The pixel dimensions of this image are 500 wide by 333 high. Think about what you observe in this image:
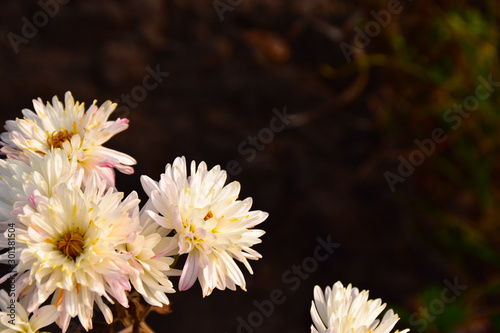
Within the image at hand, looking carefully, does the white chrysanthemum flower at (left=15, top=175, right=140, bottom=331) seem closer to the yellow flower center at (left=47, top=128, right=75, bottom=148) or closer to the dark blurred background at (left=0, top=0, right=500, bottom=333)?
the yellow flower center at (left=47, top=128, right=75, bottom=148)

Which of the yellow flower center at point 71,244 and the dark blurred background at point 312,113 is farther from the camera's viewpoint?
the dark blurred background at point 312,113

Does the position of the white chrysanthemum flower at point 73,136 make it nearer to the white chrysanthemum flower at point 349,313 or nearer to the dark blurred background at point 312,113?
the white chrysanthemum flower at point 349,313

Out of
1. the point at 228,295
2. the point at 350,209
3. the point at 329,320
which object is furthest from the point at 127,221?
the point at 350,209

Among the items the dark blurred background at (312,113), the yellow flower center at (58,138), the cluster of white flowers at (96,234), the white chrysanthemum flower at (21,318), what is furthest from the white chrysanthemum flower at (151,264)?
the dark blurred background at (312,113)

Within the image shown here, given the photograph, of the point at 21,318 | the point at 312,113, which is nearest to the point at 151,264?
the point at 21,318

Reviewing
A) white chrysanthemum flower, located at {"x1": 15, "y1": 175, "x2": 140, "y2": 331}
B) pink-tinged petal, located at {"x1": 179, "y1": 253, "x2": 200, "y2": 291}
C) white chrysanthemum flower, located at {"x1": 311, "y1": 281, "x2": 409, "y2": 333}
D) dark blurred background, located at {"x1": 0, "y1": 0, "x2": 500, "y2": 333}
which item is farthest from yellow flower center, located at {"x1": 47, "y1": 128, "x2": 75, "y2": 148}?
dark blurred background, located at {"x1": 0, "y1": 0, "x2": 500, "y2": 333}

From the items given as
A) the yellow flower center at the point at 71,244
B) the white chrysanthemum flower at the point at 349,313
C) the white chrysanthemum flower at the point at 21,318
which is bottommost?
the white chrysanthemum flower at the point at 349,313
